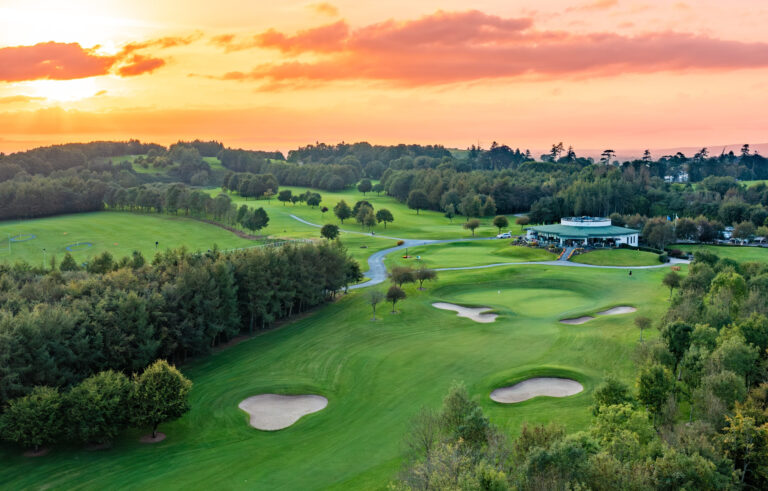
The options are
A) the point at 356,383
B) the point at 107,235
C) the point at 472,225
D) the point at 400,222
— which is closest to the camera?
the point at 356,383

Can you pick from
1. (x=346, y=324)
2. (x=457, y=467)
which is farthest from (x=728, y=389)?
(x=346, y=324)

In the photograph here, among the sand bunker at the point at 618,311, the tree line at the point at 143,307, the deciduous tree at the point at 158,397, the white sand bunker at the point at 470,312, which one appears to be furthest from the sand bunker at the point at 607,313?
the deciduous tree at the point at 158,397

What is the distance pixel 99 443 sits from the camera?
38.0m

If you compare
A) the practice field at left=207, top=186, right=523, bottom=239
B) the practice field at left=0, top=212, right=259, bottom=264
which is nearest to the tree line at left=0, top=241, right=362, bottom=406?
the practice field at left=0, top=212, right=259, bottom=264

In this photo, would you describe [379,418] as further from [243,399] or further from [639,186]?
[639,186]

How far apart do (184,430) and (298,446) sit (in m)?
9.17

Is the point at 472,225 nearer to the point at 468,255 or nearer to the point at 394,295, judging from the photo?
the point at 468,255

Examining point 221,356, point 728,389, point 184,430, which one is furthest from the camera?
point 221,356

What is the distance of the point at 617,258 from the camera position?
101625 mm

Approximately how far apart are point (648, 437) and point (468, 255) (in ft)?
268

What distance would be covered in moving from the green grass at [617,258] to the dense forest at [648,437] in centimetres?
5802

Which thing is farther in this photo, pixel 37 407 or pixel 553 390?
Result: pixel 553 390

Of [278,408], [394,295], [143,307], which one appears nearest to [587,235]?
[394,295]

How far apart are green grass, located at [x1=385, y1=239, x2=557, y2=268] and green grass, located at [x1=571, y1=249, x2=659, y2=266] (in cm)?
591
